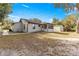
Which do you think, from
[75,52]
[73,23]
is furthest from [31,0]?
[75,52]

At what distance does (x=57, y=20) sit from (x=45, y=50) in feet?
1.31

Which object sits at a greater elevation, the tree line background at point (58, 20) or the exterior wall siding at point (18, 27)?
the tree line background at point (58, 20)

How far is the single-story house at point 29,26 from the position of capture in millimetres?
2846

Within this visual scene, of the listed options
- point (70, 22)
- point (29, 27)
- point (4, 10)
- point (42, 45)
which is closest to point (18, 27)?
point (29, 27)

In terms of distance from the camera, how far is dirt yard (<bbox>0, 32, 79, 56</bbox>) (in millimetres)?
2781

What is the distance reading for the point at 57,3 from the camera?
2748 millimetres

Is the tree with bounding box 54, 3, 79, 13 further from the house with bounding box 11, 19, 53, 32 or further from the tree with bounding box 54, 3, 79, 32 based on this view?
the house with bounding box 11, 19, 53, 32

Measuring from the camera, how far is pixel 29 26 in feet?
9.50

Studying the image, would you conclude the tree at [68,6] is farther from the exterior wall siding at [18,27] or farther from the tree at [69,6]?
the exterior wall siding at [18,27]

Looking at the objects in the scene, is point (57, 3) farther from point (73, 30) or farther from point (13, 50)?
point (13, 50)

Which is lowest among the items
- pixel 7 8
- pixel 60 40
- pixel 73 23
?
pixel 60 40

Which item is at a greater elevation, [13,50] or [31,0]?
[31,0]

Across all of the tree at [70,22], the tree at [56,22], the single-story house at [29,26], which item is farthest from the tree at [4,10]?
the tree at [70,22]

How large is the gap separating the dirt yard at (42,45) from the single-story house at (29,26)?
9 centimetres
